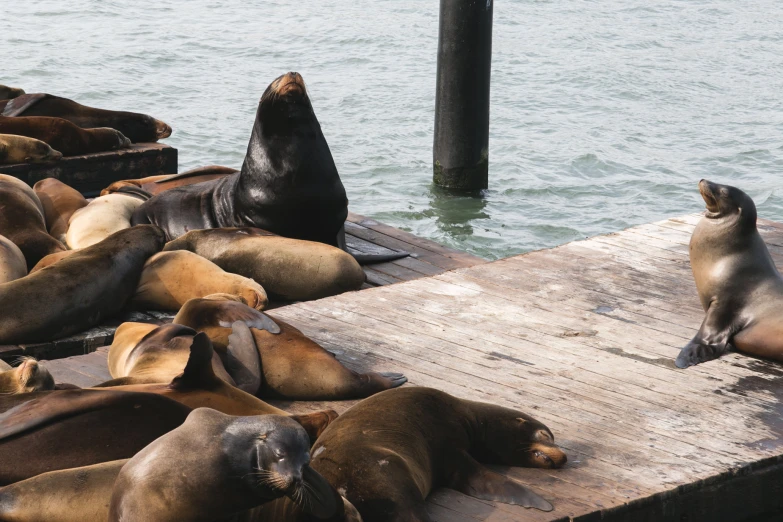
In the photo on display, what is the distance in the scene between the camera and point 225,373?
375 cm

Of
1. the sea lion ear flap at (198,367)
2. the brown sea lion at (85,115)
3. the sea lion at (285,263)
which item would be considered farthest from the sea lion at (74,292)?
the brown sea lion at (85,115)

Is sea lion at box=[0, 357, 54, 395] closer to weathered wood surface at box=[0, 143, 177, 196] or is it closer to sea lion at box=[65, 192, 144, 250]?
sea lion at box=[65, 192, 144, 250]

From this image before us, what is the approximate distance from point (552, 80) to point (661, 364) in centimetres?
1423

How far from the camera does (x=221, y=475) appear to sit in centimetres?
240

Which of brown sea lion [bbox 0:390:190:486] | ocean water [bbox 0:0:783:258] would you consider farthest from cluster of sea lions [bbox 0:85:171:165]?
brown sea lion [bbox 0:390:190:486]

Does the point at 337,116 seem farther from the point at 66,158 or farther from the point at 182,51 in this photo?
the point at 66,158

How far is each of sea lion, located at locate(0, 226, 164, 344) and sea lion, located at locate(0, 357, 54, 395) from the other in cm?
143

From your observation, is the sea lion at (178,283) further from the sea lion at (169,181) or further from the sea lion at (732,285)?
the sea lion at (732,285)

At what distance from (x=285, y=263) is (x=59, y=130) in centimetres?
287

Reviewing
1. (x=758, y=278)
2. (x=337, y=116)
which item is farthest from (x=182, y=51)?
(x=758, y=278)

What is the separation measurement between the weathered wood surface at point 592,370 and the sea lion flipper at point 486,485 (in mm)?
31

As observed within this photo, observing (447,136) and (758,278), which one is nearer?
(758,278)

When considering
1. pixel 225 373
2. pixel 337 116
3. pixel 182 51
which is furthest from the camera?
pixel 182 51

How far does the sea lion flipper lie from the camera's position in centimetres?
317
